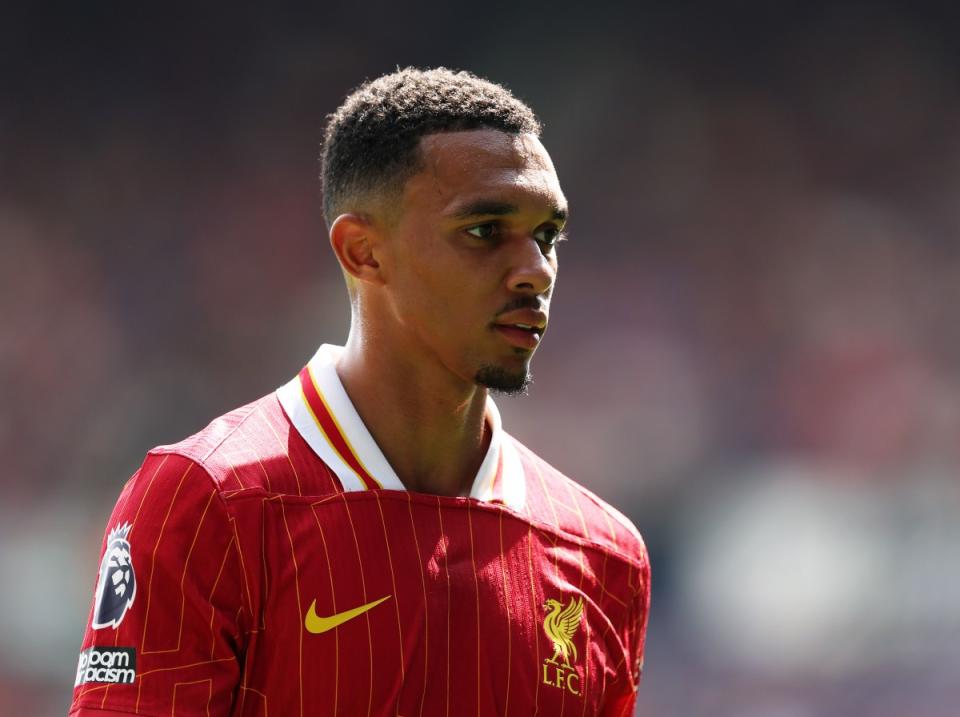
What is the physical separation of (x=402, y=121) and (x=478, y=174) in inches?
7.7

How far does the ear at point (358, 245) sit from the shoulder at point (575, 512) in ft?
1.64

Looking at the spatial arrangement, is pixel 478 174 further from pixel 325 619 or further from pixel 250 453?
pixel 325 619

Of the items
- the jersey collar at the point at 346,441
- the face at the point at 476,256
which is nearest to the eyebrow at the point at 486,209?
the face at the point at 476,256

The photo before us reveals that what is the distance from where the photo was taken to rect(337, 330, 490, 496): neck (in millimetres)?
2117

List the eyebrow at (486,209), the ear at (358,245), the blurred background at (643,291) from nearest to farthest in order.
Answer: the eyebrow at (486,209), the ear at (358,245), the blurred background at (643,291)

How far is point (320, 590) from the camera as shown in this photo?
1.87m

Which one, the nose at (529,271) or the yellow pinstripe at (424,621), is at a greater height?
the nose at (529,271)

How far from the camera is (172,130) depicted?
6840 millimetres

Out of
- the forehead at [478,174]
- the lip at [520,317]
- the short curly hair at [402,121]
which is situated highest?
the short curly hair at [402,121]

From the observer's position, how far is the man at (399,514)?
1.82 m

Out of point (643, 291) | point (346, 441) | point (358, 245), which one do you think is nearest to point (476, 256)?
point (358, 245)

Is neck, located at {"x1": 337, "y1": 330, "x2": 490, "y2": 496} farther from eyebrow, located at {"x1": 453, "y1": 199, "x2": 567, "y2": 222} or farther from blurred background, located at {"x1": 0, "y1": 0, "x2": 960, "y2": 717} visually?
blurred background, located at {"x1": 0, "y1": 0, "x2": 960, "y2": 717}

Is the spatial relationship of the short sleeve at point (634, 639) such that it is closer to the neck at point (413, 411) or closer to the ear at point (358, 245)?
the neck at point (413, 411)

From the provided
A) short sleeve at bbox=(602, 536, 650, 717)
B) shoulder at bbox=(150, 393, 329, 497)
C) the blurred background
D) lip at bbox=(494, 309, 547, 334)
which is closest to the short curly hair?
lip at bbox=(494, 309, 547, 334)
